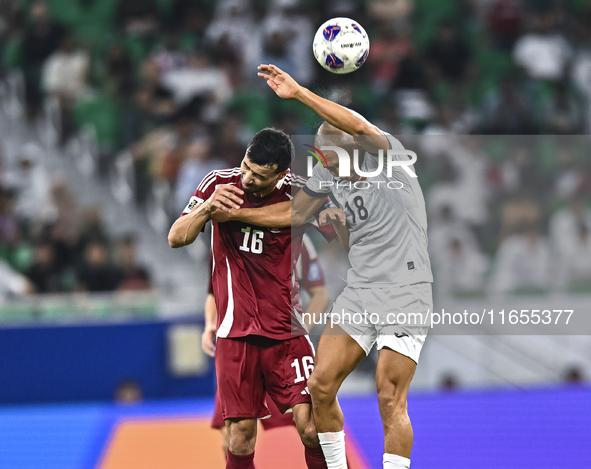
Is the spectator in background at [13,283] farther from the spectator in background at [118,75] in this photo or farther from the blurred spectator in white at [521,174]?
the blurred spectator in white at [521,174]

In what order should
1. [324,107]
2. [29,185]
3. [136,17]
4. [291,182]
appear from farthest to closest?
[136,17] < [29,185] < [291,182] < [324,107]

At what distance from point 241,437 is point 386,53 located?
7529mm

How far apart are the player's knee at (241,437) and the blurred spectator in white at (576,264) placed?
5.42m

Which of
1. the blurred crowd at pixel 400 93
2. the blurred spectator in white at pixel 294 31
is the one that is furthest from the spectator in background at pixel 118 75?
the blurred spectator in white at pixel 294 31

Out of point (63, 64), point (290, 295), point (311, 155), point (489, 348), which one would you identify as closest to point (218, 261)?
point (290, 295)

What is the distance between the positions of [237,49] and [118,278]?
4080 millimetres

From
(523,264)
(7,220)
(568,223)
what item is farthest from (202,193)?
(568,223)

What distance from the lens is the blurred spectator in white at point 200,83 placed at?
10.5 meters

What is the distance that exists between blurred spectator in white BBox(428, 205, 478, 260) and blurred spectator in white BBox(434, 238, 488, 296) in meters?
0.02

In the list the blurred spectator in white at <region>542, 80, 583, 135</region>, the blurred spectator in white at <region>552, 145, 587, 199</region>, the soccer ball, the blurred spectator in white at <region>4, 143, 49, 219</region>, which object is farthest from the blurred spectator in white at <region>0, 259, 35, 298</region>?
the blurred spectator in white at <region>542, 80, 583, 135</region>

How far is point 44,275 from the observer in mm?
8836

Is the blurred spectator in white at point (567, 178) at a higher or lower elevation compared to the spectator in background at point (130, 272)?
higher

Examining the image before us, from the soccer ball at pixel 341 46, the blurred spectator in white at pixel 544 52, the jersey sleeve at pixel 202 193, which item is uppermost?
the blurred spectator in white at pixel 544 52

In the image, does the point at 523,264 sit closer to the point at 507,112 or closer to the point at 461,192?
the point at 461,192
